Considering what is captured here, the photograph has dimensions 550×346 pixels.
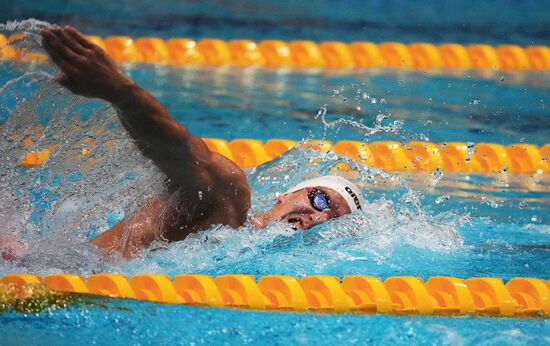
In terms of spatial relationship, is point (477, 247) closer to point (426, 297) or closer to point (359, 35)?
point (426, 297)

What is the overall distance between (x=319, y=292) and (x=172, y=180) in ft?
1.82

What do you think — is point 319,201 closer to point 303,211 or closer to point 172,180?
point 303,211

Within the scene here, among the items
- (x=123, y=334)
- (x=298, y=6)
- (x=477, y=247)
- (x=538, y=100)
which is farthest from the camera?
(x=298, y=6)

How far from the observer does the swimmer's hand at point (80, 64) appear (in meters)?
2.21

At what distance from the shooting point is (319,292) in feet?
8.66

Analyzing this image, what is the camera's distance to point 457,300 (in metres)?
2.68

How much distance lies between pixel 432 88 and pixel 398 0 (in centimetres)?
253

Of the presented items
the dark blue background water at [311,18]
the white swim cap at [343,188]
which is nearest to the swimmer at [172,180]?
the white swim cap at [343,188]

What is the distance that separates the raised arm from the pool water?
0.12 meters

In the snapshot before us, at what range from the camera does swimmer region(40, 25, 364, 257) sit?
7.38ft

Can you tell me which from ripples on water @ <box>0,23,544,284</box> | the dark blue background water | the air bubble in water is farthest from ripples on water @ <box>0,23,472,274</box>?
the dark blue background water

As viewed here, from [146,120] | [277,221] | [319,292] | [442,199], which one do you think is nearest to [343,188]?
[277,221]

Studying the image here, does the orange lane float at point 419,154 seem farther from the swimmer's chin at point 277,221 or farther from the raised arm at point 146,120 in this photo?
the raised arm at point 146,120

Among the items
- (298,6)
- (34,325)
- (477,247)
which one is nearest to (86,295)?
Answer: (34,325)
